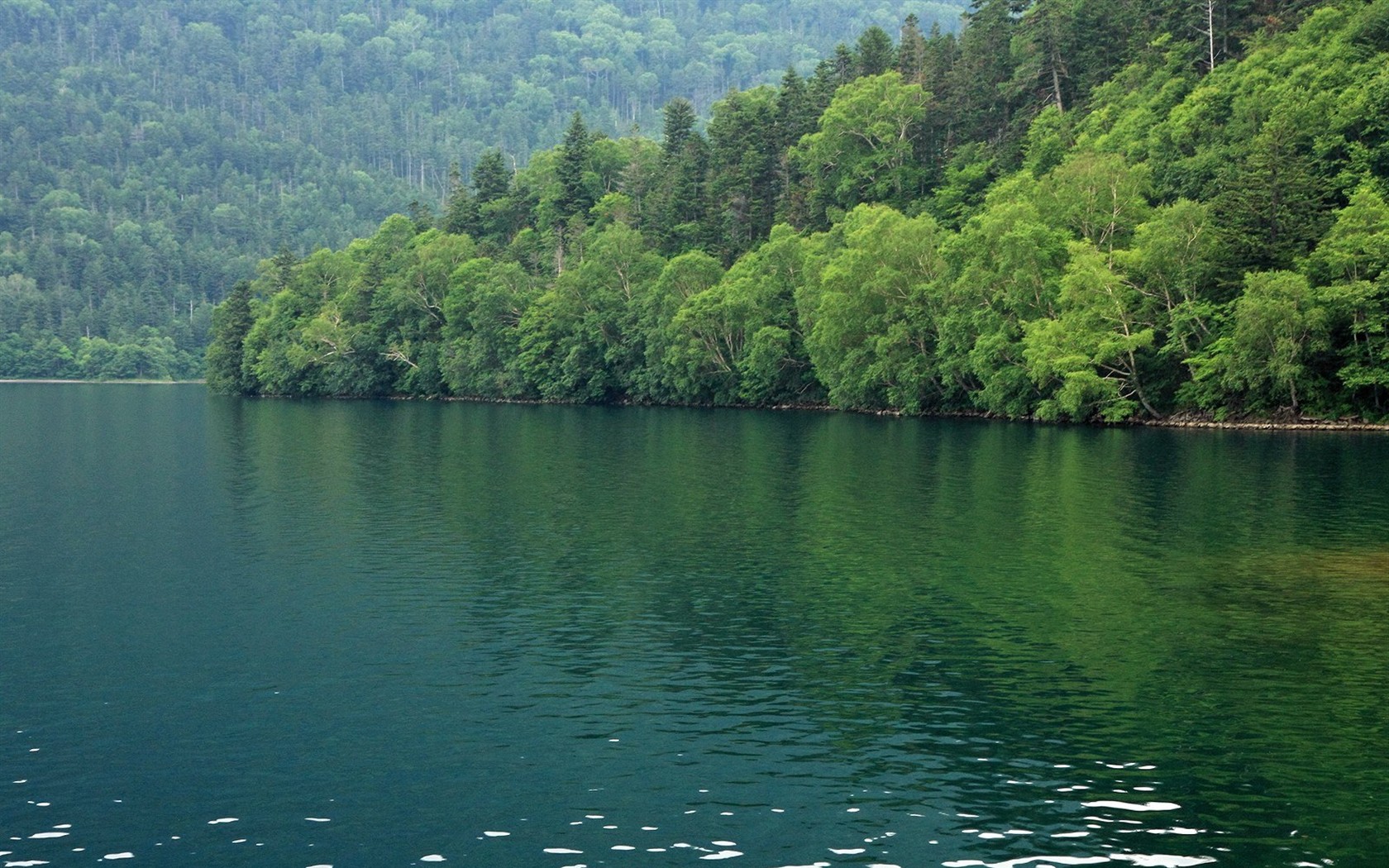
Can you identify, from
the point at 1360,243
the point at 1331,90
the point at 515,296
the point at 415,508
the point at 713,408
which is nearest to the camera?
the point at 415,508

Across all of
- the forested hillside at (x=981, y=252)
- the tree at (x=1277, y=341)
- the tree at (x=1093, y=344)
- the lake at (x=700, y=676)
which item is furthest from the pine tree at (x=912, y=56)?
the lake at (x=700, y=676)

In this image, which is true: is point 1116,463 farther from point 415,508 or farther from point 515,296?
point 515,296

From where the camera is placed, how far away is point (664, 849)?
19.2m

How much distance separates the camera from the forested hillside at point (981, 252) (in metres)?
99.8

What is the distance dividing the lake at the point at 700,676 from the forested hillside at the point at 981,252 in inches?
1685

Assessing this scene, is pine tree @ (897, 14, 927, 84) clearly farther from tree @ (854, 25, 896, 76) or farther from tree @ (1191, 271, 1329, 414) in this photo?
tree @ (1191, 271, 1329, 414)

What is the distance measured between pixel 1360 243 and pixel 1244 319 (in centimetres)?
917

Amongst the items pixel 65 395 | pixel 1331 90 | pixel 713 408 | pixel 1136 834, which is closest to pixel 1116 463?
pixel 1331 90

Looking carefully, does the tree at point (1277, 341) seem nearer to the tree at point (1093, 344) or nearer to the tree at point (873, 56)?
the tree at point (1093, 344)

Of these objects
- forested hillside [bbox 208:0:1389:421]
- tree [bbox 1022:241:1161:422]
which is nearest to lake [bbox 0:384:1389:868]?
forested hillside [bbox 208:0:1389:421]

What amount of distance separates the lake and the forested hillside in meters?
42.8

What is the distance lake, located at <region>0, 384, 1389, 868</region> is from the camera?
66.1ft

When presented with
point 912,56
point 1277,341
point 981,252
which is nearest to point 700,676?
point 1277,341

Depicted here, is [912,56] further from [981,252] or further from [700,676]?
[700,676]
